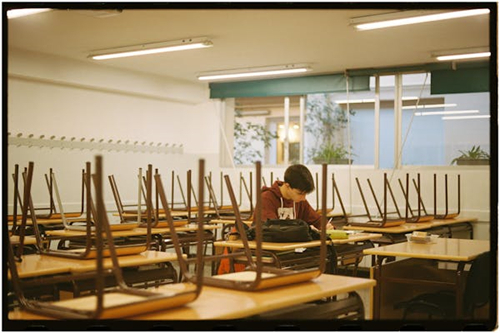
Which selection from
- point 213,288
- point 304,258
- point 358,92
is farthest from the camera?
point 358,92

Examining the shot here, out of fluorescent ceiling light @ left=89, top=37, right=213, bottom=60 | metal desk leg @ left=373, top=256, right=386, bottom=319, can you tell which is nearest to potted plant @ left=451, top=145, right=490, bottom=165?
fluorescent ceiling light @ left=89, top=37, right=213, bottom=60

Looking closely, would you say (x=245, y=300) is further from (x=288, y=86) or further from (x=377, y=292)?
(x=288, y=86)

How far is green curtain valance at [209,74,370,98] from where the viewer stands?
896 centimetres

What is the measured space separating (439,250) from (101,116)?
19.6ft

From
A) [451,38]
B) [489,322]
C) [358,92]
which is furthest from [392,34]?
[489,322]

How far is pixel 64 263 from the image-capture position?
310 cm

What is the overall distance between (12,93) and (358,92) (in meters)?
4.64

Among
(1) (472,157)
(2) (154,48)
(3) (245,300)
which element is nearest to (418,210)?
(1) (472,157)

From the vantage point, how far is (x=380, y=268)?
13.5ft

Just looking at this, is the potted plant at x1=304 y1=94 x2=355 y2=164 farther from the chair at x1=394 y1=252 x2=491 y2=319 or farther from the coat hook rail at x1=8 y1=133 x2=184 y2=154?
the chair at x1=394 y1=252 x2=491 y2=319

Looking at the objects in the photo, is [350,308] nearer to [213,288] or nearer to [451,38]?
[213,288]

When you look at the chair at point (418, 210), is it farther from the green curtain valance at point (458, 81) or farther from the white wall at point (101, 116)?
the white wall at point (101, 116)

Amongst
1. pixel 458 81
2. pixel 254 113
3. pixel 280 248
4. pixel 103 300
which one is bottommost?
pixel 280 248

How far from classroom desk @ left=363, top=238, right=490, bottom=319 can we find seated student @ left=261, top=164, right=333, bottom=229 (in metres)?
0.62
